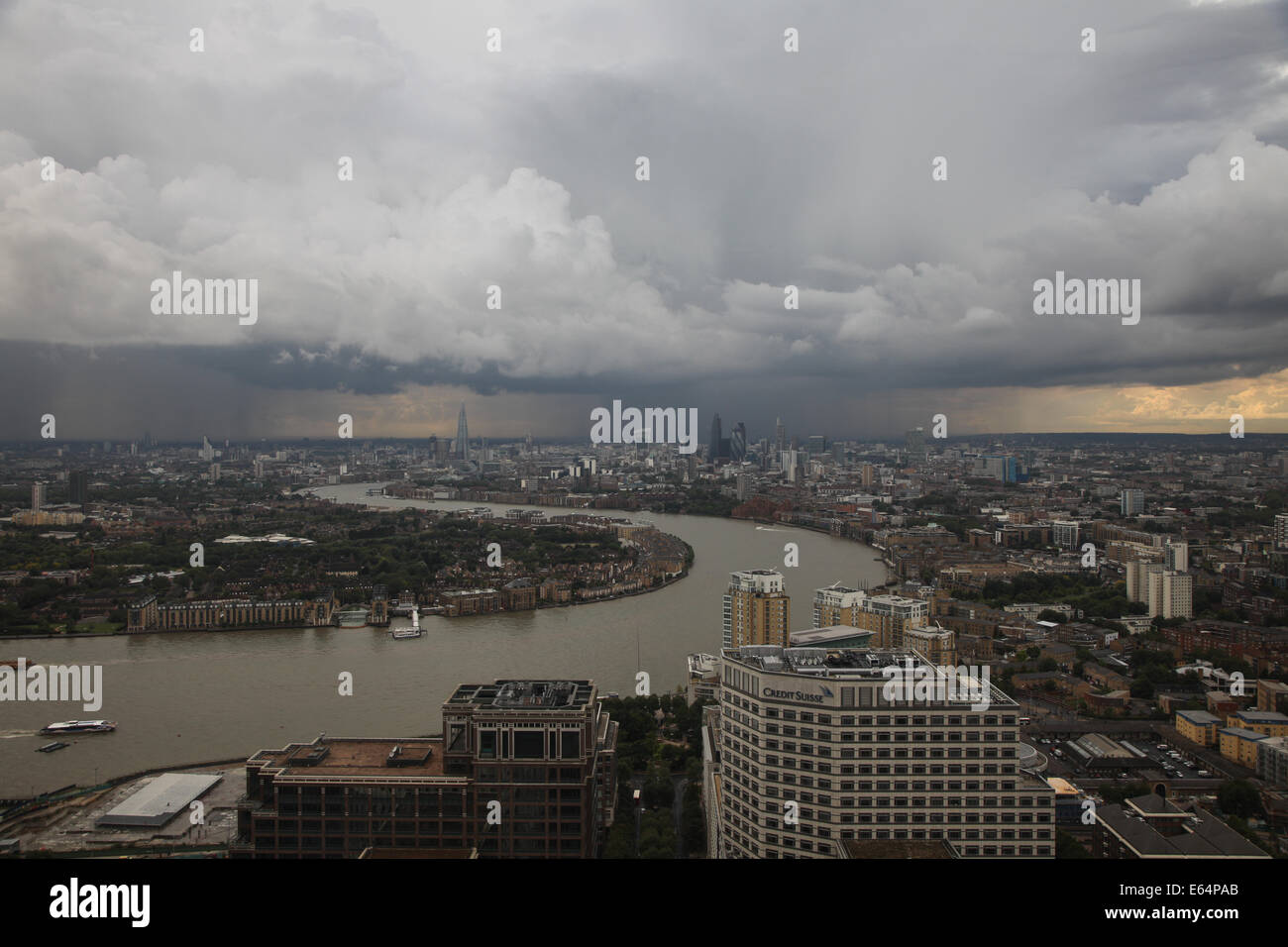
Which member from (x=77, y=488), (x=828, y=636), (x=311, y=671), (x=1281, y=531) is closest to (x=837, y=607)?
(x=828, y=636)

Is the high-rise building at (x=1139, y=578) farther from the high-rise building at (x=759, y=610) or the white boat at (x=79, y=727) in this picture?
the white boat at (x=79, y=727)

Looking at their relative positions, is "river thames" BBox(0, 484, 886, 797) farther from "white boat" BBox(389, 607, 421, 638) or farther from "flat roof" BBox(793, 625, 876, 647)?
"flat roof" BBox(793, 625, 876, 647)

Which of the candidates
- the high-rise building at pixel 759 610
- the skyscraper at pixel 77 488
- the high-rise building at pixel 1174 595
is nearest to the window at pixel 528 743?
the high-rise building at pixel 759 610

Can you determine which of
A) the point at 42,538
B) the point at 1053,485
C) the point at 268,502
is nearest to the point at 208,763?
the point at 42,538

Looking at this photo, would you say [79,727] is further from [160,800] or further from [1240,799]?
[1240,799]

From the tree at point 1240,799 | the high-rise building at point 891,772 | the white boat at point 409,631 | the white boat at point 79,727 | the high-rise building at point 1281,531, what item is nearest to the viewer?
the high-rise building at point 891,772

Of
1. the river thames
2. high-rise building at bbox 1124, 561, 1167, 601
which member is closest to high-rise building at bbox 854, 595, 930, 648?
the river thames
